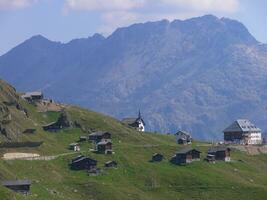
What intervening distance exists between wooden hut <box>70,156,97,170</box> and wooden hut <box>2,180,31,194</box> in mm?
31810

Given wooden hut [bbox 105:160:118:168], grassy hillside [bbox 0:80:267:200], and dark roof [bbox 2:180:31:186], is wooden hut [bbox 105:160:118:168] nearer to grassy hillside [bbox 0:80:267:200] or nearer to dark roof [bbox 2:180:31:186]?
grassy hillside [bbox 0:80:267:200]

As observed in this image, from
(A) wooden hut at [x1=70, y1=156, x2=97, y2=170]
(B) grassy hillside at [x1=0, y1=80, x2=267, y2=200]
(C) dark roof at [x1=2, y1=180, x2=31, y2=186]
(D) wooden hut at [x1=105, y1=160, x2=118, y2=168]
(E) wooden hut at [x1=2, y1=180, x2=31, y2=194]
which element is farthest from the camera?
(D) wooden hut at [x1=105, y1=160, x2=118, y2=168]

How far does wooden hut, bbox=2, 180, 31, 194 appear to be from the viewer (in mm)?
155375

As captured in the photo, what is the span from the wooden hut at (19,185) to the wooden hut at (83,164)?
31810mm

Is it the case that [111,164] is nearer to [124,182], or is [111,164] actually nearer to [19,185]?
[124,182]

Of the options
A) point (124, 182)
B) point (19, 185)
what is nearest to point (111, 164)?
point (124, 182)

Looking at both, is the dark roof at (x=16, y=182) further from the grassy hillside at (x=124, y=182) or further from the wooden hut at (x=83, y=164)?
the wooden hut at (x=83, y=164)

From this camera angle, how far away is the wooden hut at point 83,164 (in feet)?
620

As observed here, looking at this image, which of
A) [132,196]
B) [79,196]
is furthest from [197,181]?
[79,196]

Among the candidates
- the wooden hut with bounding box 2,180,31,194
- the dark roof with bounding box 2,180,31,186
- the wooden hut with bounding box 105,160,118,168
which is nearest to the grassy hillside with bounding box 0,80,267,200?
the wooden hut with bounding box 105,160,118,168

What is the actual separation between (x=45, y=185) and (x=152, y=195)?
26247mm

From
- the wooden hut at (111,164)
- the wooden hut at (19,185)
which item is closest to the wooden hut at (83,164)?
the wooden hut at (111,164)

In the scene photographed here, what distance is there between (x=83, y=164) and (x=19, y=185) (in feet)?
115

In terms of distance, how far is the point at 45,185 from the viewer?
167000 mm
